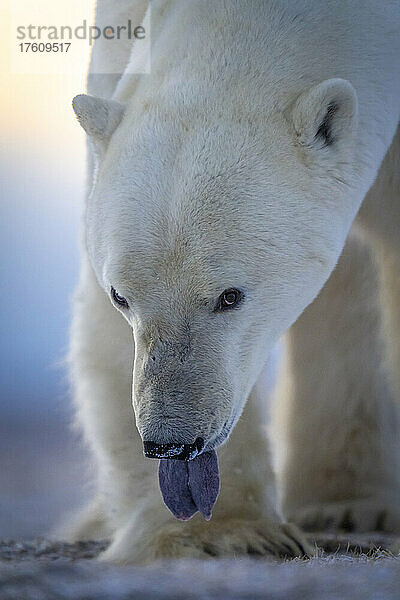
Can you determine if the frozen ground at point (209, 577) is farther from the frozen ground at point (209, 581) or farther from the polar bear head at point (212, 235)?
the polar bear head at point (212, 235)

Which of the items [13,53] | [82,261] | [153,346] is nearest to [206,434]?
[153,346]

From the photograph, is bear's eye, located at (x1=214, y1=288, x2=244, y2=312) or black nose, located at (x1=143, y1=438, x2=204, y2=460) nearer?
black nose, located at (x1=143, y1=438, x2=204, y2=460)

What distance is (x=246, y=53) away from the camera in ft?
7.46

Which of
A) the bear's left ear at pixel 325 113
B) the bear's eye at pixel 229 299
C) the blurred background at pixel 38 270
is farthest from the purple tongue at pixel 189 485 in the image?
the blurred background at pixel 38 270

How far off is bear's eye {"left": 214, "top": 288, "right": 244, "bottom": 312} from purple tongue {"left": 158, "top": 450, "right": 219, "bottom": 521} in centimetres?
33

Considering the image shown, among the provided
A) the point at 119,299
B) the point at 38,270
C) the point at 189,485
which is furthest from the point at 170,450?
the point at 38,270

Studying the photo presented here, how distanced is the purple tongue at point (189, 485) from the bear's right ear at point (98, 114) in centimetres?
76

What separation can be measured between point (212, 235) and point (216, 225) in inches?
0.9

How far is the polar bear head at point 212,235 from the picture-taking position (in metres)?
2.06

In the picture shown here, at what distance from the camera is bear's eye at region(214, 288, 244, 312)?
83.1 inches

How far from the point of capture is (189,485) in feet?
7.33

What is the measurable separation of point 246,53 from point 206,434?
841 millimetres

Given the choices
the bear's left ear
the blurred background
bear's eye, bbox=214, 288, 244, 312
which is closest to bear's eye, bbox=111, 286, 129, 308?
bear's eye, bbox=214, 288, 244, 312

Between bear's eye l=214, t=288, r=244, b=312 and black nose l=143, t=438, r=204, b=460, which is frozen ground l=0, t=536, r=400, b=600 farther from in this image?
bear's eye l=214, t=288, r=244, b=312
